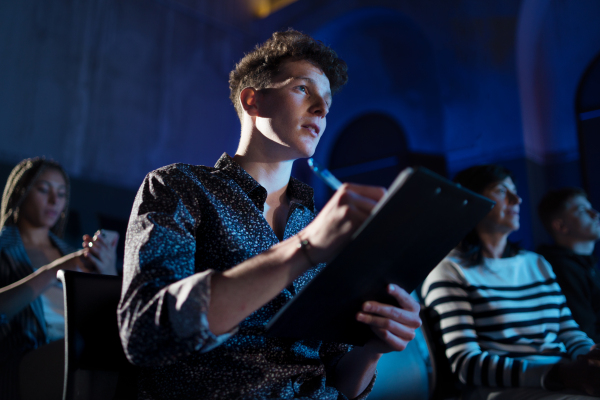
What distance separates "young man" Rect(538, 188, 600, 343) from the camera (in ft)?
6.27

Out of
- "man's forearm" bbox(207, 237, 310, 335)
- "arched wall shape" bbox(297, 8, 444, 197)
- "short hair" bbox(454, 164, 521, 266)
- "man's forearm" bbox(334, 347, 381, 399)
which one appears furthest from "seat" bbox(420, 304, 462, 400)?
"arched wall shape" bbox(297, 8, 444, 197)

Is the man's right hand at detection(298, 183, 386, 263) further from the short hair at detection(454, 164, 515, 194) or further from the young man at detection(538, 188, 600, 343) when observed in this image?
the young man at detection(538, 188, 600, 343)

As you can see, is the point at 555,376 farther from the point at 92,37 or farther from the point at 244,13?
the point at 244,13

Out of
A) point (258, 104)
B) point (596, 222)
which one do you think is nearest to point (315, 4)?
point (596, 222)

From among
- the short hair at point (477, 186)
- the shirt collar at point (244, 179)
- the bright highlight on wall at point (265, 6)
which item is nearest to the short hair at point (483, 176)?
the short hair at point (477, 186)

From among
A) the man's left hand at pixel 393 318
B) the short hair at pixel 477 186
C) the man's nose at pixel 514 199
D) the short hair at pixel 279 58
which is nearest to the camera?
the man's left hand at pixel 393 318

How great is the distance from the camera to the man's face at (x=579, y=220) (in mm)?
2326

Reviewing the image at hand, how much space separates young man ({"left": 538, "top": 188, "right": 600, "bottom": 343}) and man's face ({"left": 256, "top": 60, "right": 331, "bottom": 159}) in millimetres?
1474

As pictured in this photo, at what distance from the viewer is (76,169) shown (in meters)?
3.79

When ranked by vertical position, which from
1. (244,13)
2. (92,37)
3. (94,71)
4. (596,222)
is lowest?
(596,222)

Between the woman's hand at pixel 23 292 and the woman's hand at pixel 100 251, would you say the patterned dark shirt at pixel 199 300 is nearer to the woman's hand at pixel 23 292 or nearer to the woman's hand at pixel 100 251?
the woman's hand at pixel 100 251

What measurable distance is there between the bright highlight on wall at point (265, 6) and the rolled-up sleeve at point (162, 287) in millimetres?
4802

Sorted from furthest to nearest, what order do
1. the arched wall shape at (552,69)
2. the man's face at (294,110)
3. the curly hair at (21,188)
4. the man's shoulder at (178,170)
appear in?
the arched wall shape at (552,69)
the curly hair at (21,188)
the man's face at (294,110)
the man's shoulder at (178,170)

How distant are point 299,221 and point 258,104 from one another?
27 cm
